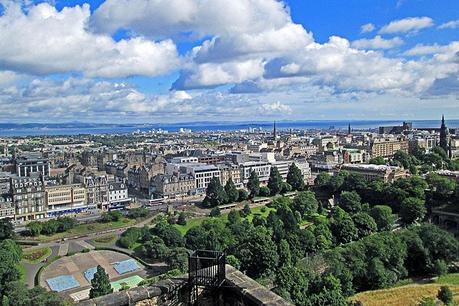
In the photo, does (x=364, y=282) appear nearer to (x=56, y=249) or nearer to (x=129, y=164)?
(x=56, y=249)

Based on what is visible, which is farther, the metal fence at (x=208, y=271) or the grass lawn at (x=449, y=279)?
the grass lawn at (x=449, y=279)

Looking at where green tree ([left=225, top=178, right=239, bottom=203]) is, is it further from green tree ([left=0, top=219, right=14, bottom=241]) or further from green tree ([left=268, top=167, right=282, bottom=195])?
green tree ([left=0, top=219, right=14, bottom=241])

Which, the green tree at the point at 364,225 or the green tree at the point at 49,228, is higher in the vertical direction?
the green tree at the point at 364,225

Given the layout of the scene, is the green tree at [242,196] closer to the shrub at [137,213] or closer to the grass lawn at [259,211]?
the grass lawn at [259,211]

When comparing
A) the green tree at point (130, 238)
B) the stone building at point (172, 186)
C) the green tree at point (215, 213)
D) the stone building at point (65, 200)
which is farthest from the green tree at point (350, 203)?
the stone building at point (65, 200)

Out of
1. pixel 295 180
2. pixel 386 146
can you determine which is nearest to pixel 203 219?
pixel 295 180

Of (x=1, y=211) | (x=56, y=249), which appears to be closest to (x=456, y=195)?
(x=56, y=249)

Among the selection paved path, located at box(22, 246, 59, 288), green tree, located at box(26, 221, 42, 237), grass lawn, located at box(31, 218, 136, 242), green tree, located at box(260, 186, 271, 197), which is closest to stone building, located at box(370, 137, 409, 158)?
green tree, located at box(260, 186, 271, 197)
